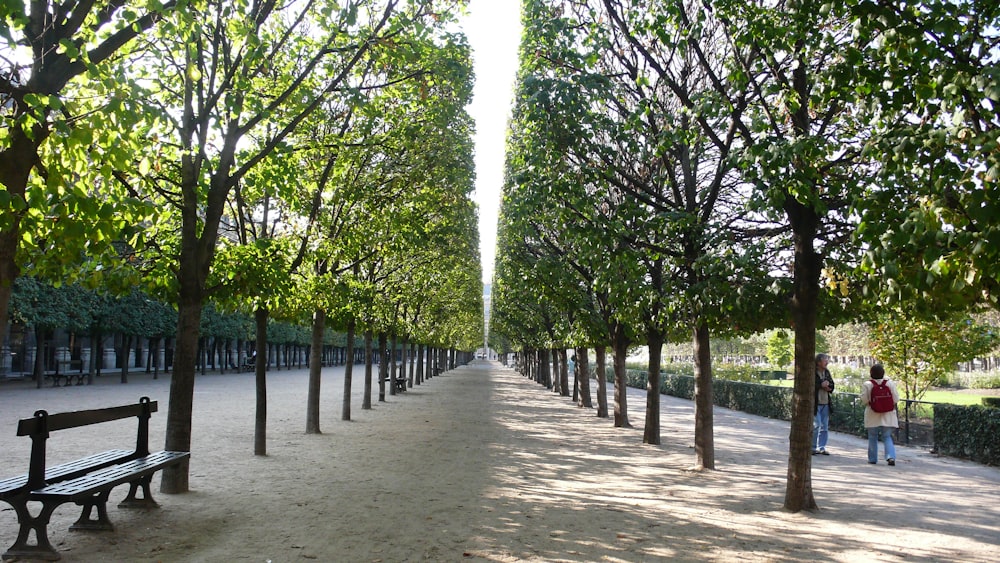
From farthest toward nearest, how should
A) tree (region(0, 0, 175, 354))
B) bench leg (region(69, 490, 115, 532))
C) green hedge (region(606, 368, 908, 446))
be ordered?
1. green hedge (region(606, 368, 908, 446))
2. bench leg (region(69, 490, 115, 532))
3. tree (region(0, 0, 175, 354))

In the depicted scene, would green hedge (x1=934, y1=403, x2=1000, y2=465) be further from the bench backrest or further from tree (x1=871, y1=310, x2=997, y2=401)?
the bench backrest

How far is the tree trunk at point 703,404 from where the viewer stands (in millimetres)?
10133

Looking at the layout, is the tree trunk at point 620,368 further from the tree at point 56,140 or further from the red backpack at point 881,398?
the tree at point 56,140

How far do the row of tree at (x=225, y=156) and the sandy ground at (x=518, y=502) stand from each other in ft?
4.54

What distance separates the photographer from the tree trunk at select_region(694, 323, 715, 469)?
10.1m

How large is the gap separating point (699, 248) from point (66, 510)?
8.23 m

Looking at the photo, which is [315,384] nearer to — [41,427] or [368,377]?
[368,377]

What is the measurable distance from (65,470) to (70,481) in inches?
14.1

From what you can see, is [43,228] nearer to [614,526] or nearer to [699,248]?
[614,526]

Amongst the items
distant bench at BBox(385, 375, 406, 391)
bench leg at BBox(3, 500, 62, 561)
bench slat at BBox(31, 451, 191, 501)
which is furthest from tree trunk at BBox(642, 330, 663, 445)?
distant bench at BBox(385, 375, 406, 391)

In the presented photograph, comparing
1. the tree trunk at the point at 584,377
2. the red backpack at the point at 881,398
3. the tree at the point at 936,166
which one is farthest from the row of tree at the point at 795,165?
the tree trunk at the point at 584,377

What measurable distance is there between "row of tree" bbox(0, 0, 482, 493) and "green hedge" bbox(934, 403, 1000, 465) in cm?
1071

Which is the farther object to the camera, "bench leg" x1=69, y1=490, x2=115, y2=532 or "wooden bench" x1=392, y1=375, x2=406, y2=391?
"wooden bench" x1=392, y1=375, x2=406, y2=391

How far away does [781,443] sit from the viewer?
14633mm
